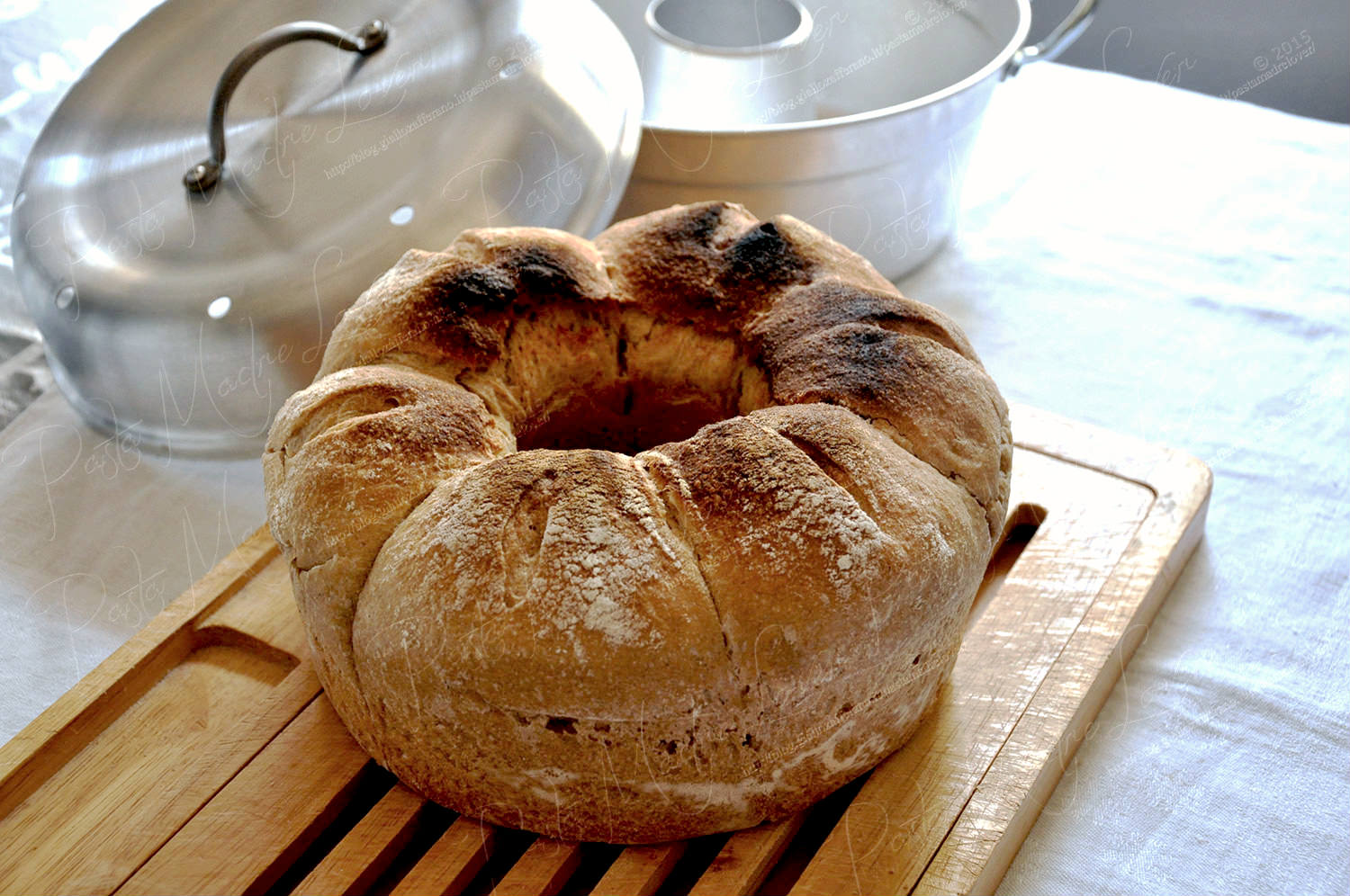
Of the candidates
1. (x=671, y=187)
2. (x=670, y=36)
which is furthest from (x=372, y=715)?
(x=670, y=36)

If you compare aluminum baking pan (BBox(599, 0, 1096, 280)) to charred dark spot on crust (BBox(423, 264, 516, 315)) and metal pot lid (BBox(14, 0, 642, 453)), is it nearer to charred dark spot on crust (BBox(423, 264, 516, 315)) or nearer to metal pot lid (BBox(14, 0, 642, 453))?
metal pot lid (BBox(14, 0, 642, 453))

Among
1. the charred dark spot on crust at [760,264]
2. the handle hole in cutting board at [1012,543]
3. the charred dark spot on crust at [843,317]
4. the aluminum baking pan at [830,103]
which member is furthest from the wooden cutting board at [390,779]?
the aluminum baking pan at [830,103]

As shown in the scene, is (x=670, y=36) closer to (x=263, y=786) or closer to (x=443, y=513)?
(x=443, y=513)

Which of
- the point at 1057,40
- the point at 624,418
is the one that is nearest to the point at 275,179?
the point at 624,418

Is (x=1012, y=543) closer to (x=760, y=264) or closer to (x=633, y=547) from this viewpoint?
(x=760, y=264)

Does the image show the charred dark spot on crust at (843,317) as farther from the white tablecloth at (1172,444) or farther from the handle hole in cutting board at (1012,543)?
the white tablecloth at (1172,444)

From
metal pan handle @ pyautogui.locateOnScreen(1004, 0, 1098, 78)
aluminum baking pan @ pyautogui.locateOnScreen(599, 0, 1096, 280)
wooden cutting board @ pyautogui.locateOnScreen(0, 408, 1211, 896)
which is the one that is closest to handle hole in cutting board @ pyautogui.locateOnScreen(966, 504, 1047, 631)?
wooden cutting board @ pyautogui.locateOnScreen(0, 408, 1211, 896)
